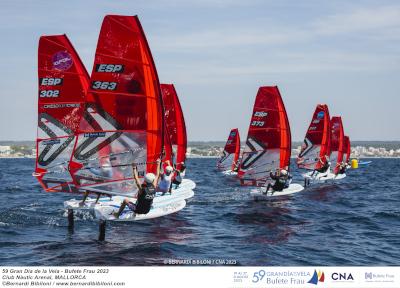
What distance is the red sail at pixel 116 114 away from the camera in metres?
17.1

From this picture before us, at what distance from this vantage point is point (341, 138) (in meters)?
49.6

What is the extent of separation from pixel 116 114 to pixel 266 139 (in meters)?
13.9

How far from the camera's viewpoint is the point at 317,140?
43.3 meters

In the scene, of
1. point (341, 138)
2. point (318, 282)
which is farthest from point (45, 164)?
point (341, 138)

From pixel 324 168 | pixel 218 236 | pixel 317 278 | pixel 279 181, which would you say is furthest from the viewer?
pixel 324 168

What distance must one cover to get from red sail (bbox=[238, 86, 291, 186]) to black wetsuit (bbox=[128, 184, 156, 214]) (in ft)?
46.5

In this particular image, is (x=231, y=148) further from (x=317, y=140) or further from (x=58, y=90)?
(x=58, y=90)

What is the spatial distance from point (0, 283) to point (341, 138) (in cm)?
4297

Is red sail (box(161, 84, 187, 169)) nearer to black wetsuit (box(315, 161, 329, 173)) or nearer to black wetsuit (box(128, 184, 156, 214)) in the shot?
black wetsuit (box(315, 161, 329, 173))

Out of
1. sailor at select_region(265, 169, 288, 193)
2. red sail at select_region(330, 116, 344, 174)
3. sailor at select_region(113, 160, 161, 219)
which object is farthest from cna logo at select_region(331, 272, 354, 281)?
red sail at select_region(330, 116, 344, 174)

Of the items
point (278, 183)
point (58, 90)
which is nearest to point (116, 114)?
point (58, 90)

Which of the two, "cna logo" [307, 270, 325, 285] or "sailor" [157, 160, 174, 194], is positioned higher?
"sailor" [157, 160, 174, 194]

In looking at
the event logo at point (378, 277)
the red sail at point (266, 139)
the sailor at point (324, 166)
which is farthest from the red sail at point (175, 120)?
the event logo at point (378, 277)

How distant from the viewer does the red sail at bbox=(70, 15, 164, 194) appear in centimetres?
1708
